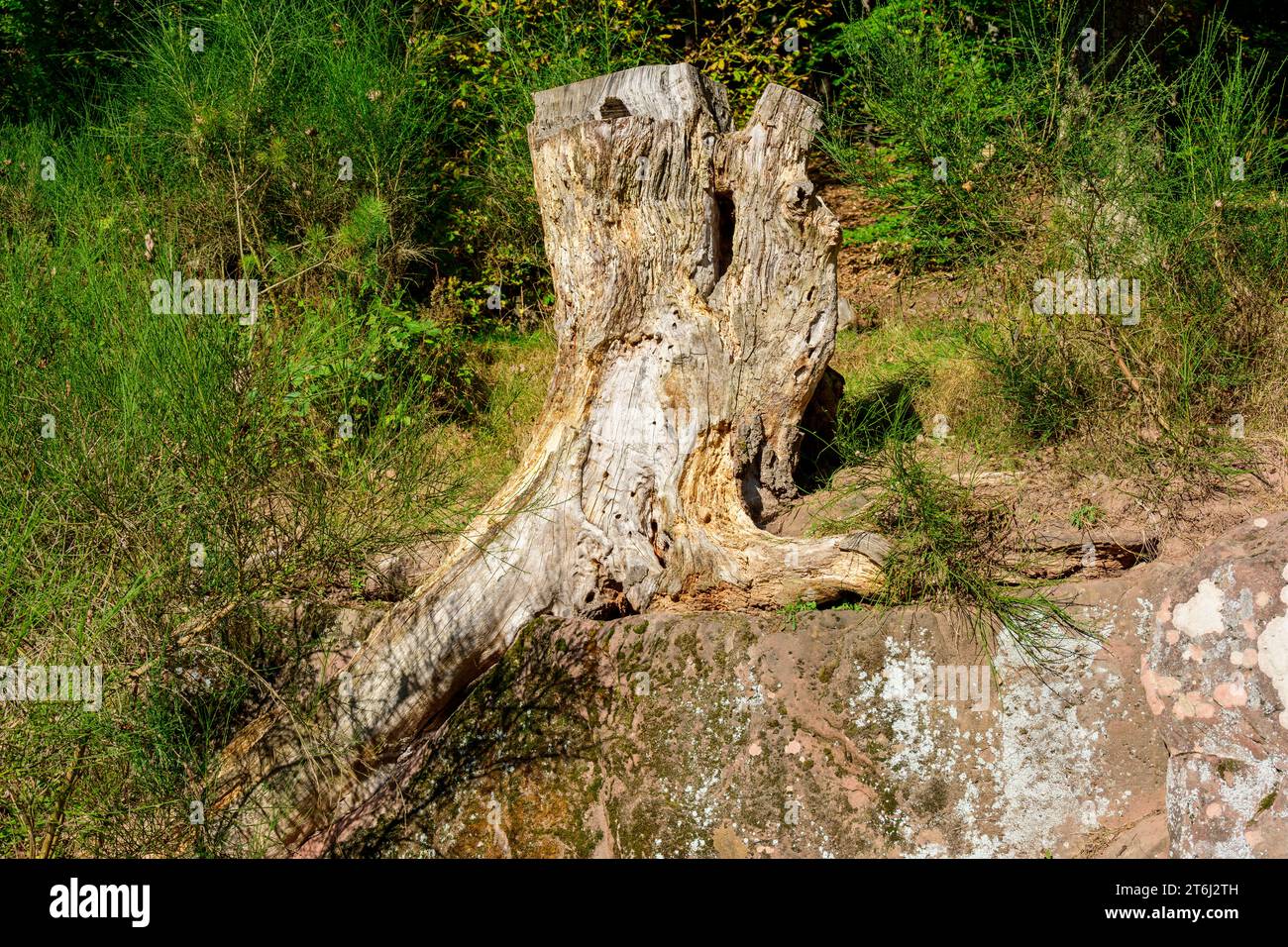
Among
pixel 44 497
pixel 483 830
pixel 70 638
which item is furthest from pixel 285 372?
pixel 483 830

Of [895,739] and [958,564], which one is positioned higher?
[958,564]

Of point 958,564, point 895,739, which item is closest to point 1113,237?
point 958,564

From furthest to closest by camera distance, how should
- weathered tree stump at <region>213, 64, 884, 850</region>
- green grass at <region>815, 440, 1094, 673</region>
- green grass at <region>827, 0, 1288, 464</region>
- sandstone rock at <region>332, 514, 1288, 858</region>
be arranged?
green grass at <region>827, 0, 1288, 464</region>
weathered tree stump at <region>213, 64, 884, 850</region>
green grass at <region>815, 440, 1094, 673</region>
sandstone rock at <region>332, 514, 1288, 858</region>

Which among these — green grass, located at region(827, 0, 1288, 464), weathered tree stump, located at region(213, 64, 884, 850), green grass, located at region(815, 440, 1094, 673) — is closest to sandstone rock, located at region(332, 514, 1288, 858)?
green grass, located at region(815, 440, 1094, 673)

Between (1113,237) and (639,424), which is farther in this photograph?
(1113,237)

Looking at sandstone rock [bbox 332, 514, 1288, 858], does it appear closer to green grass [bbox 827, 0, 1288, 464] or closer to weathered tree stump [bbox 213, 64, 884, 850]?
weathered tree stump [bbox 213, 64, 884, 850]

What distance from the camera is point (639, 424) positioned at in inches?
188

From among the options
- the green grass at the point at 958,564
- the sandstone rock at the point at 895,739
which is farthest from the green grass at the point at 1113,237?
the sandstone rock at the point at 895,739

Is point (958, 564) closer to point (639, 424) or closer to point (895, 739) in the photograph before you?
point (895, 739)

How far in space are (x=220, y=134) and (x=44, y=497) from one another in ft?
11.8

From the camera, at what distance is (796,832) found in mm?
3939

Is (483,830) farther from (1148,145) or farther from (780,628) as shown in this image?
(1148,145)

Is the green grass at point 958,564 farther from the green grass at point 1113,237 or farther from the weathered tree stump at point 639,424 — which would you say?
the green grass at point 1113,237

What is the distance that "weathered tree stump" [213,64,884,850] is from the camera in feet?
14.9
